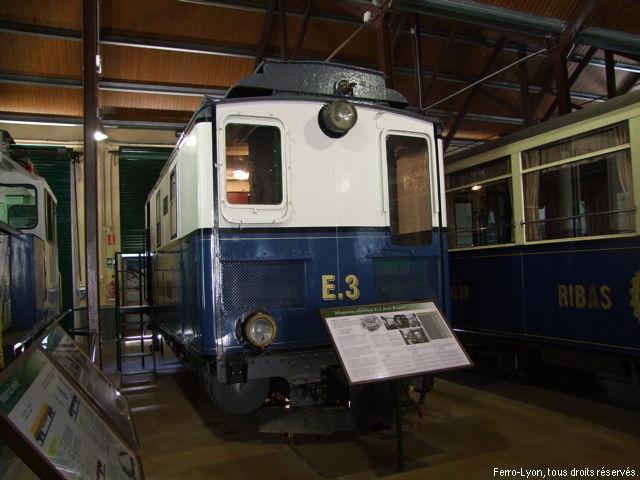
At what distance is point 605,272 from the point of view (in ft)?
16.3

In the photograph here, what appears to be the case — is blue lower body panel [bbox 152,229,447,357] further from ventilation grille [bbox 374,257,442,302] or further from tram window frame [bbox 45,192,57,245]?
tram window frame [bbox 45,192,57,245]

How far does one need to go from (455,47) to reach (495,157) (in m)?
8.67

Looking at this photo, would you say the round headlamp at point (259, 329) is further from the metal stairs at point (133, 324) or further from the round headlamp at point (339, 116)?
the metal stairs at point (133, 324)

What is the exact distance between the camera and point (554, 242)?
18.1 feet

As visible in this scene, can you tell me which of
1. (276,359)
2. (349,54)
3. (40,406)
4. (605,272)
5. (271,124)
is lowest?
(276,359)

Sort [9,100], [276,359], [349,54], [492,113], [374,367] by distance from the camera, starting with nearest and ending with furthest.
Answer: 1. [374,367]
2. [276,359]
3. [9,100]
4. [349,54]
5. [492,113]

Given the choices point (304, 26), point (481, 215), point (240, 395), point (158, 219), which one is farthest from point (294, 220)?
point (304, 26)

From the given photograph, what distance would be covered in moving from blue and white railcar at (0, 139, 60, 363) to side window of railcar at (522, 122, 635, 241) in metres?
5.19

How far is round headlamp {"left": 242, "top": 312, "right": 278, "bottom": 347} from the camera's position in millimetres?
3896

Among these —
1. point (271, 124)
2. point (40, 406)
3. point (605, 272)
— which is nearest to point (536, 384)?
point (605, 272)

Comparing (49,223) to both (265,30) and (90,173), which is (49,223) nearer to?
(90,173)

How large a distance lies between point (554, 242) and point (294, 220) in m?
3.06

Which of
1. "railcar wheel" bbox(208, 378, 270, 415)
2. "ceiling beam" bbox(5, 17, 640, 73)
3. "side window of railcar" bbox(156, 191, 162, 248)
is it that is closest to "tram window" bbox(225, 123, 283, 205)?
"railcar wheel" bbox(208, 378, 270, 415)

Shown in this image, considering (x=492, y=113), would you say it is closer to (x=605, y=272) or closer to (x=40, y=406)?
(x=605, y=272)
